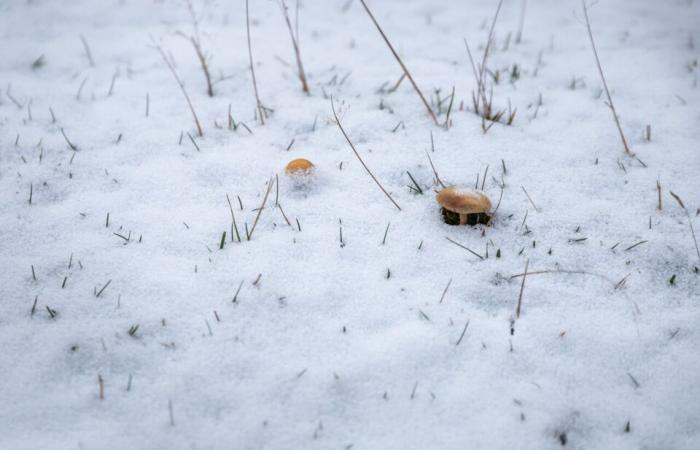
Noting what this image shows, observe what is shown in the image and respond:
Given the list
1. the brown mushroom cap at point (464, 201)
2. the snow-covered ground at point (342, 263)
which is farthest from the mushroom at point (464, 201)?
the snow-covered ground at point (342, 263)

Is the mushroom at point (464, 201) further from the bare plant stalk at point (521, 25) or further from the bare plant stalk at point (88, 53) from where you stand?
the bare plant stalk at point (88, 53)

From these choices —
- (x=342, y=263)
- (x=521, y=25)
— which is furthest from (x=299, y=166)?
(x=521, y=25)

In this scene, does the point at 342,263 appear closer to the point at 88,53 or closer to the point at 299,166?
the point at 299,166

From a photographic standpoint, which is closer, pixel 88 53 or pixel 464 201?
pixel 464 201

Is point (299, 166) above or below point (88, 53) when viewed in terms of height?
below

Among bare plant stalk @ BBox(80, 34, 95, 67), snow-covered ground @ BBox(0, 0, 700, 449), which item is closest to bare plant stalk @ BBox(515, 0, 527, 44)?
snow-covered ground @ BBox(0, 0, 700, 449)
